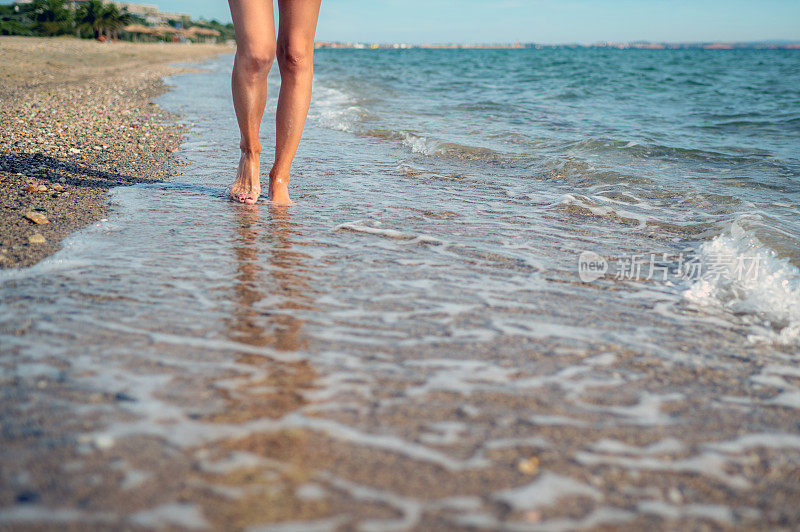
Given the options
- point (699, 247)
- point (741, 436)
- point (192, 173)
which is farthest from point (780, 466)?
point (192, 173)

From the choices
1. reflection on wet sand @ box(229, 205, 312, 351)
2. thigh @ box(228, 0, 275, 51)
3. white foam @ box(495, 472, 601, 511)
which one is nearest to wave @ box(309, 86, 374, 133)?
thigh @ box(228, 0, 275, 51)

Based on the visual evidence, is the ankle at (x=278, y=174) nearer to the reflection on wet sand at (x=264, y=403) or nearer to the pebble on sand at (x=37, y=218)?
the reflection on wet sand at (x=264, y=403)

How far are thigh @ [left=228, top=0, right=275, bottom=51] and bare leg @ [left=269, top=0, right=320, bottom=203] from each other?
107 mm

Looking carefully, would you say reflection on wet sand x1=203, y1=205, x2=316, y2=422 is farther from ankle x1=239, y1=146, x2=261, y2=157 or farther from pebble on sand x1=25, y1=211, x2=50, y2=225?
pebble on sand x1=25, y1=211, x2=50, y2=225

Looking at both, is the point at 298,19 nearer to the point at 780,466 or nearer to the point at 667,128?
the point at 780,466

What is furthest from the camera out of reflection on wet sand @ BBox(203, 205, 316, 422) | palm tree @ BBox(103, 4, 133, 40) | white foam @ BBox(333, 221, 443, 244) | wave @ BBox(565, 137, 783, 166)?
palm tree @ BBox(103, 4, 133, 40)

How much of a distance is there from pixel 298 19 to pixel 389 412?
2.44m

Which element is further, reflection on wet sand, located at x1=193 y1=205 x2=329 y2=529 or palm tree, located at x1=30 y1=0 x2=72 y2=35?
palm tree, located at x1=30 y1=0 x2=72 y2=35

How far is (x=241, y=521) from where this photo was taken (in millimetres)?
1079

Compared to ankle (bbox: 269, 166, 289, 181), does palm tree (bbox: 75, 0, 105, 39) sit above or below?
above

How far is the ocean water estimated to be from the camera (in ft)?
3.86

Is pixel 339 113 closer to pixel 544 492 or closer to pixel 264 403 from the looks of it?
pixel 264 403

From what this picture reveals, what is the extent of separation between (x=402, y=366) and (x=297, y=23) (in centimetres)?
224

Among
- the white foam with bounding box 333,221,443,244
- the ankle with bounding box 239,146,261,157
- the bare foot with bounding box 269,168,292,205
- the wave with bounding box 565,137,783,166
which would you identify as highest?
the wave with bounding box 565,137,783,166
